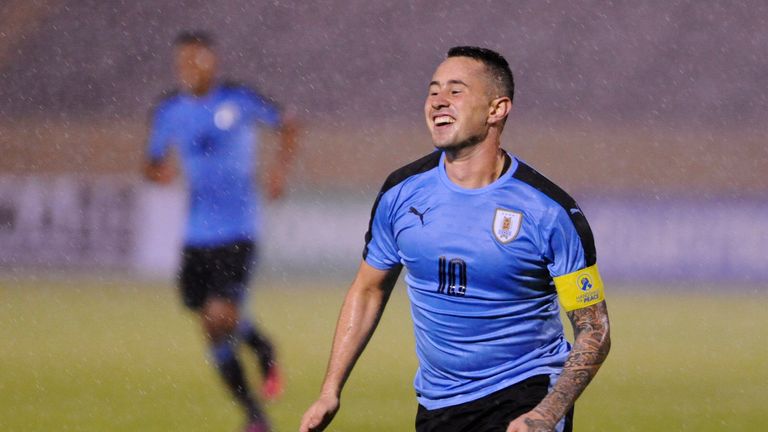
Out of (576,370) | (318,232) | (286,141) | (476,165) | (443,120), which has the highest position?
(443,120)

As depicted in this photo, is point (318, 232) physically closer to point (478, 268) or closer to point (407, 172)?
point (407, 172)

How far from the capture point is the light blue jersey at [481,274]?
3.61 m

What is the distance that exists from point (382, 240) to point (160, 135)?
404 centimetres

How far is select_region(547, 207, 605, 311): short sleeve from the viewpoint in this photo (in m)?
3.50

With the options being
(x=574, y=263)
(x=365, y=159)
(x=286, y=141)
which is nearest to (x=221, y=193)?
(x=286, y=141)

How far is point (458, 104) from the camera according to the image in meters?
3.57

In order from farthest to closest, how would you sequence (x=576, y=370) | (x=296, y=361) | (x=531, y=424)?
(x=296, y=361)
(x=576, y=370)
(x=531, y=424)

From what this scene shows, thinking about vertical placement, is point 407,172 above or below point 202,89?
above

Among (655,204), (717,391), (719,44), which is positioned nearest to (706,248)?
(655,204)

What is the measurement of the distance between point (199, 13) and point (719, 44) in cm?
985

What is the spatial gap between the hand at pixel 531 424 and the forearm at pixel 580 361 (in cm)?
1

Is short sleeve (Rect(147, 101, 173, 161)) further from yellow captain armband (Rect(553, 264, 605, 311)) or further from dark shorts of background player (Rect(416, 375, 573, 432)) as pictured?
yellow captain armband (Rect(553, 264, 605, 311))

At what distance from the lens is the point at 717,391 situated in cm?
842

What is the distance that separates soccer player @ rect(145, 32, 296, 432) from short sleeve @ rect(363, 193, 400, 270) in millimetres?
2494
